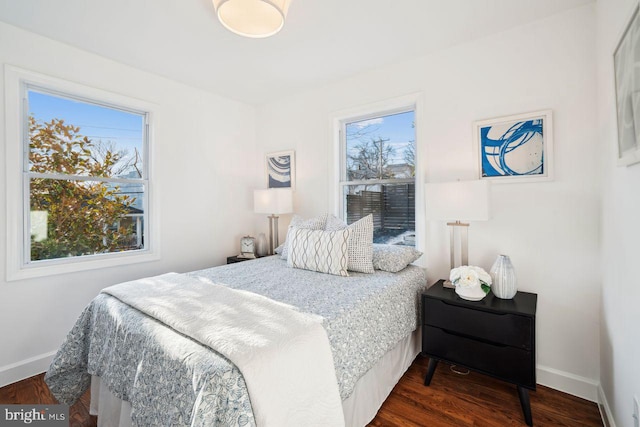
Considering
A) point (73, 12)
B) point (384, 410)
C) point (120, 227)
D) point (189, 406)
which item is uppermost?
point (73, 12)

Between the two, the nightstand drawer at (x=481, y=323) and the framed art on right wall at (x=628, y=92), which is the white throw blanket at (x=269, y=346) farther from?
the framed art on right wall at (x=628, y=92)

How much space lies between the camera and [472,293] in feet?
6.28

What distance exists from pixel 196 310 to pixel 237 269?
102 centimetres

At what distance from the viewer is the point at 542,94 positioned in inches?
81.5

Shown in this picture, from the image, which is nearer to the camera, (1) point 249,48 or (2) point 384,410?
(2) point 384,410

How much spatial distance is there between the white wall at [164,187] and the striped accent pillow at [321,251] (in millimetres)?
1386

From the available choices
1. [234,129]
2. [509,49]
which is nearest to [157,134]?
[234,129]

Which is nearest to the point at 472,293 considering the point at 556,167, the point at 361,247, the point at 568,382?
the point at 361,247

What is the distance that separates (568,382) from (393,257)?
4.57 feet

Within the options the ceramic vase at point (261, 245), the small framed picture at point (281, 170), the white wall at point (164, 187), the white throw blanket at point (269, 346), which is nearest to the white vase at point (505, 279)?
the white throw blanket at point (269, 346)

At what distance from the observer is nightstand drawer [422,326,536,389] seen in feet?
5.60

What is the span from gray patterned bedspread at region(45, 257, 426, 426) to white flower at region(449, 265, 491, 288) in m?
0.36

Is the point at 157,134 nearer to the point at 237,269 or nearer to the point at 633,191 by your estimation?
the point at 237,269

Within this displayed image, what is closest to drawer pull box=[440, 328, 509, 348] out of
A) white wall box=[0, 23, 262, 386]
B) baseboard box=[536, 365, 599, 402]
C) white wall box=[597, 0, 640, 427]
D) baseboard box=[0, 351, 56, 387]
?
white wall box=[597, 0, 640, 427]
